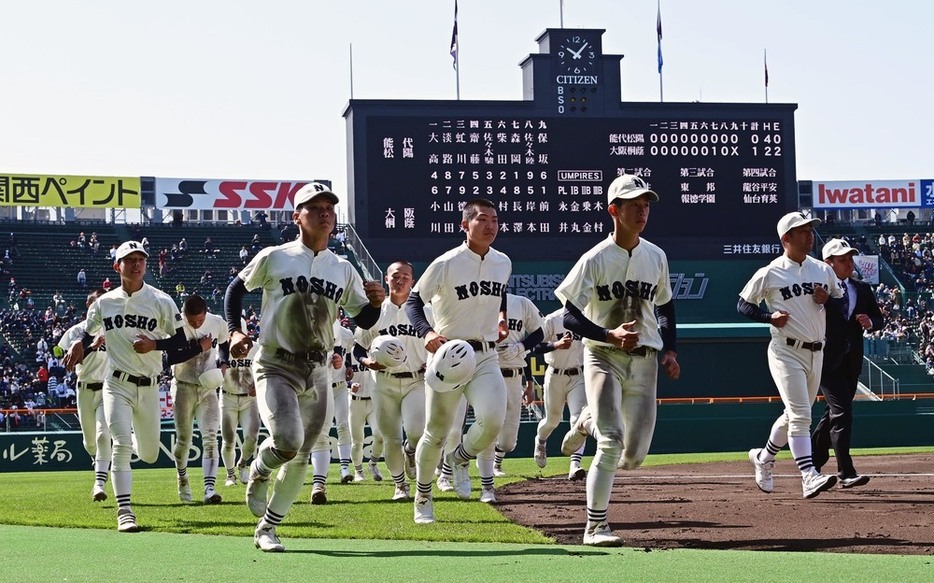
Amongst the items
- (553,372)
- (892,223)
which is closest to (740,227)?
(892,223)

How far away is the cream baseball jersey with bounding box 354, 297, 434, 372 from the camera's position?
47.6 ft

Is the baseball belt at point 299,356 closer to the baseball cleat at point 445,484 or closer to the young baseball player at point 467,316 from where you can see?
the young baseball player at point 467,316

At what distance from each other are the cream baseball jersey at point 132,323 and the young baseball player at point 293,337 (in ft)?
8.83

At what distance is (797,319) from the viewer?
12.5 meters

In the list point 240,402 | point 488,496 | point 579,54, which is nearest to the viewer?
point 488,496

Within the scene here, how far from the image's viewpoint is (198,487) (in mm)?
17578

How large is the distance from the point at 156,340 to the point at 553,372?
7.48m

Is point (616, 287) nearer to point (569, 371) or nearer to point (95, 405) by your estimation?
point (569, 371)

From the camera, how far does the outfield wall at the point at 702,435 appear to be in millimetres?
27203

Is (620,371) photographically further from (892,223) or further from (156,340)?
(892,223)

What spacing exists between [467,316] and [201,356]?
5.15m

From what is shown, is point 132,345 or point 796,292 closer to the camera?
point 132,345

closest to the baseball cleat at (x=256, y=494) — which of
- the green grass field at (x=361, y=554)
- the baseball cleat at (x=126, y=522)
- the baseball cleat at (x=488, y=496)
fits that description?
the green grass field at (x=361, y=554)

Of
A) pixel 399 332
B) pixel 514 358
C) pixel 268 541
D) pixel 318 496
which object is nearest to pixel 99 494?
pixel 318 496
